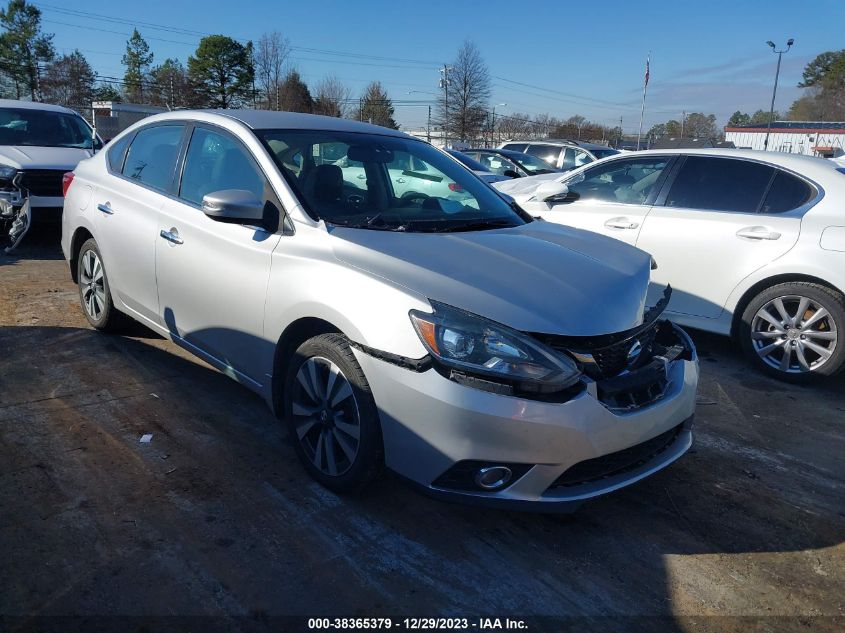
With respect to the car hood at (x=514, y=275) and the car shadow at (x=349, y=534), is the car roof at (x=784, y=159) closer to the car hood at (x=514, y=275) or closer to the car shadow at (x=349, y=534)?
the car shadow at (x=349, y=534)

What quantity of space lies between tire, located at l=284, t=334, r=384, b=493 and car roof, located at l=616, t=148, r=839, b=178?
4.18 metres

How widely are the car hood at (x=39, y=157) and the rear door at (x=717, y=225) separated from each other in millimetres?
7083

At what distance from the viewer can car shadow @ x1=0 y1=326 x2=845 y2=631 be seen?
242 cm

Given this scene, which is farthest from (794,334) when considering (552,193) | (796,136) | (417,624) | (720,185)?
(796,136)

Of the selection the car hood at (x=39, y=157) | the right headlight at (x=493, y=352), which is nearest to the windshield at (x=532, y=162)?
the car hood at (x=39, y=157)

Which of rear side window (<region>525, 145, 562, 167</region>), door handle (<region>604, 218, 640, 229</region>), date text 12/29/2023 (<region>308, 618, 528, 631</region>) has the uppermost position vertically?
rear side window (<region>525, 145, 562, 167</region>)

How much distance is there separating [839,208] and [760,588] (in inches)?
130

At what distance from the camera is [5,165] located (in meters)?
7.94

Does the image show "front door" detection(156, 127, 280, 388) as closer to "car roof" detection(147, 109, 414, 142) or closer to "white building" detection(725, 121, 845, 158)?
"car roof" detection(147, 109, 414, 142)

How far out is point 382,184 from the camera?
12.4 ft

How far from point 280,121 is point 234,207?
962 mm

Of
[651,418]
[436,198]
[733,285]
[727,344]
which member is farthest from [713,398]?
[436,198]

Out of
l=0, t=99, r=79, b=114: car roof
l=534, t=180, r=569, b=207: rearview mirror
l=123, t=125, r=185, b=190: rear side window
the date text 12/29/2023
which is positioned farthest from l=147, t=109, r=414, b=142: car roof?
l=0, t=99, r=79, b=114: car roof

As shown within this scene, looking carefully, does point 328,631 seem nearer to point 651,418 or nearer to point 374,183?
point 651,418
